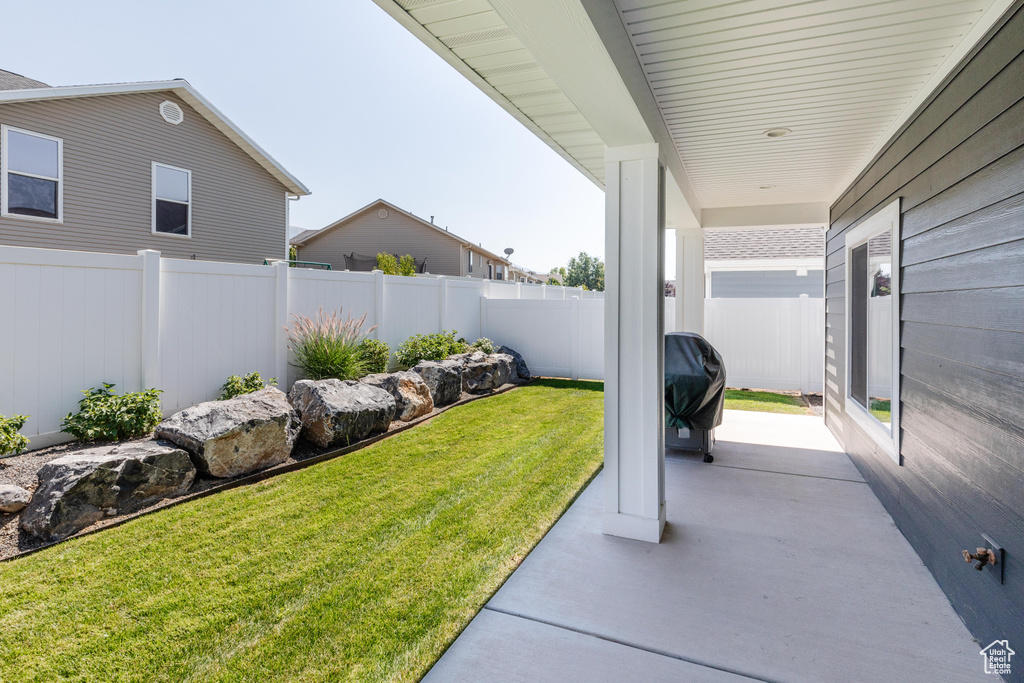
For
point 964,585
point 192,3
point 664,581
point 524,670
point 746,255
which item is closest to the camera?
point 524,670

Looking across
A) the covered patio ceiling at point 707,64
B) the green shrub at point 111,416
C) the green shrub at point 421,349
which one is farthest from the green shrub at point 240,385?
the covered patio ceiling at point 707,64

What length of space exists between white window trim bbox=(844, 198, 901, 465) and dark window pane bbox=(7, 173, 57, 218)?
410 inches

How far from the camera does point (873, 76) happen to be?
2.62m

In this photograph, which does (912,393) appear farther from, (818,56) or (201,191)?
(201,191)

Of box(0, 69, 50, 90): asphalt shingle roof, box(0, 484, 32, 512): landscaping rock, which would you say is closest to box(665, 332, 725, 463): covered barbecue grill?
box(0, 484, 32, 512): landscaping rock

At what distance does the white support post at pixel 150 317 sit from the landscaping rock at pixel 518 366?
16.7 feet

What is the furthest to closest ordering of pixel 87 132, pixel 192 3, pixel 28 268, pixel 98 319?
pixel 192 3, pixel 87 132, pixel 98 319, pixel 28 268

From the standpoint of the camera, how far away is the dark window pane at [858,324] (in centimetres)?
421

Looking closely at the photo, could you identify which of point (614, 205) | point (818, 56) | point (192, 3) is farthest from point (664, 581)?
point (192, 3)

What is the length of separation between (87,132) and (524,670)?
1002cm

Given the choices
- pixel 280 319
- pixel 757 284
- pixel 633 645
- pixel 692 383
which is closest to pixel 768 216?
pixel 692 383

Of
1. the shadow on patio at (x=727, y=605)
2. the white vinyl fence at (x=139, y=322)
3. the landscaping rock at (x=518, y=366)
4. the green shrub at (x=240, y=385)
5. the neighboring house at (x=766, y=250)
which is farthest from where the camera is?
the neighboring house at (x=766, y=250)

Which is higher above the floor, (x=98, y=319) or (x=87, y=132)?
(x=87, y=132)

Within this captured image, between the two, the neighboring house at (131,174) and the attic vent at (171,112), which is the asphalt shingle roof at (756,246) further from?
the attic vent at (171,112)
